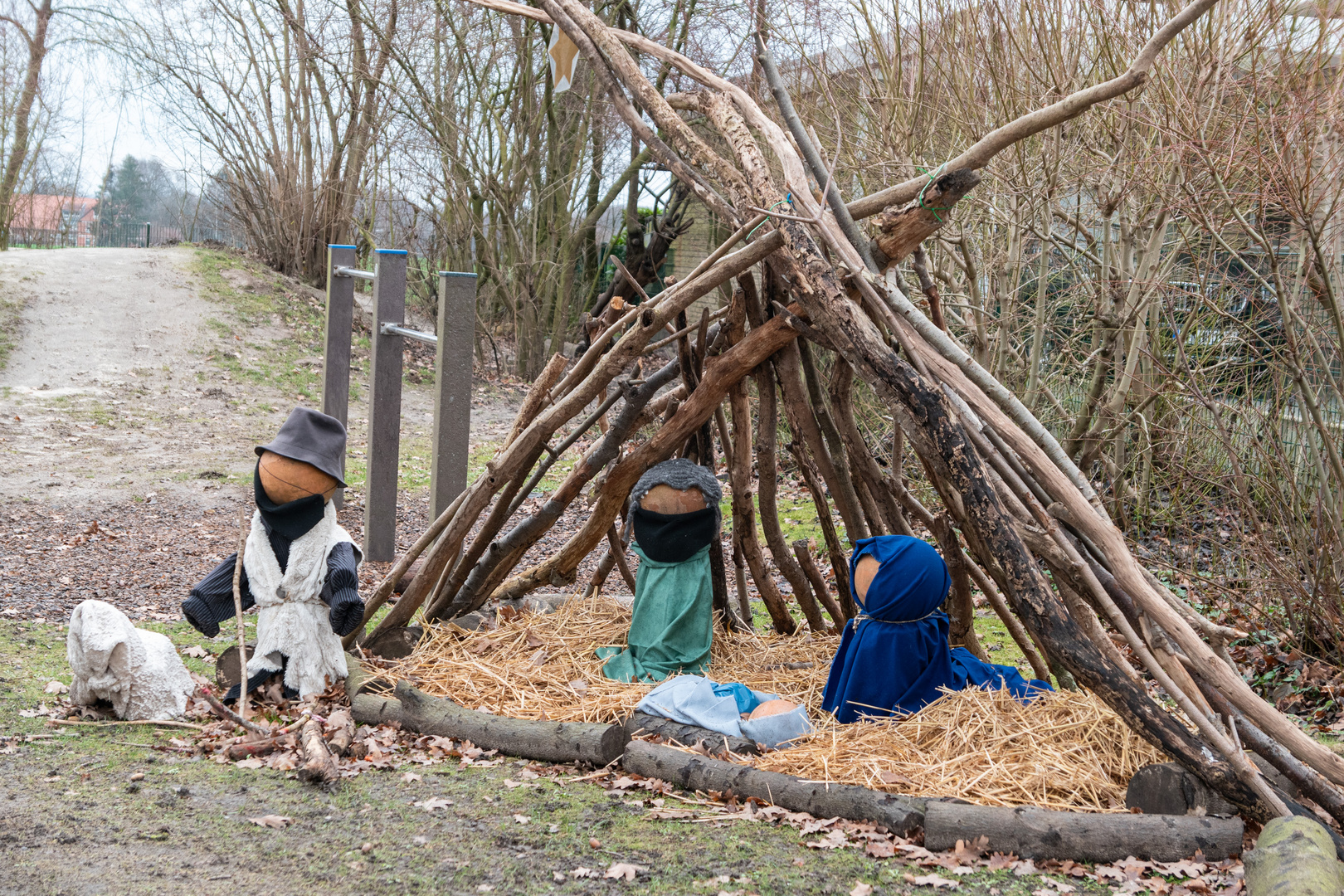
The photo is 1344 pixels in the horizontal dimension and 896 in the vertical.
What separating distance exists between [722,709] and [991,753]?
3.08 ft

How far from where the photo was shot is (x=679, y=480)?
14.2 feet

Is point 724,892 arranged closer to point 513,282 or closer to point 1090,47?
point 1090,47

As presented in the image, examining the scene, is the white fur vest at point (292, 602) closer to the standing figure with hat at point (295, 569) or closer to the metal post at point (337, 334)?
the standing figure with hat at point (295, 569)

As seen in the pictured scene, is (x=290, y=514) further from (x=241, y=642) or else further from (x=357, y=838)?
(x=357, y=838)

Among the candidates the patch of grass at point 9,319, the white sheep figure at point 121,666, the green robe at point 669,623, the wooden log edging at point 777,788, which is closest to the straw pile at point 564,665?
the green robe at point 669,623

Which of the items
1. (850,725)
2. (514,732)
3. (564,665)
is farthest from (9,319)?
(850,725)

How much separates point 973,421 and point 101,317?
13.4 metres

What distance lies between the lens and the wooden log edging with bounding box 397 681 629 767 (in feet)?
11.9

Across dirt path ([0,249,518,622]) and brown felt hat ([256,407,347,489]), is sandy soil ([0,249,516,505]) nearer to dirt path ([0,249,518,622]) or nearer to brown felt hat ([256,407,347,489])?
dirt path ([0,249,518,622])

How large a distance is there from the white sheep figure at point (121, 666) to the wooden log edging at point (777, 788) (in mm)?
1731

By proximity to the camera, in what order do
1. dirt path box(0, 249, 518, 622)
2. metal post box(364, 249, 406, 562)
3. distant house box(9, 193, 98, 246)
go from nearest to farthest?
1. metal post box(364, 249, 406, 562)
2. dirt path box(0, 249, 518, 622)
3. distant house box(9, 193, 98, 246)

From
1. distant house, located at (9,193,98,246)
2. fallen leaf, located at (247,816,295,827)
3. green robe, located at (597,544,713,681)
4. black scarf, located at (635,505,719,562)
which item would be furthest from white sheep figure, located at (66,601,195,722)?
distant house, located at (9,193,98,246)

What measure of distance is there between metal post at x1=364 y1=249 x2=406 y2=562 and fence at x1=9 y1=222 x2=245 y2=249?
12.3 metres

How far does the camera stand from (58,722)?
12.1ft
